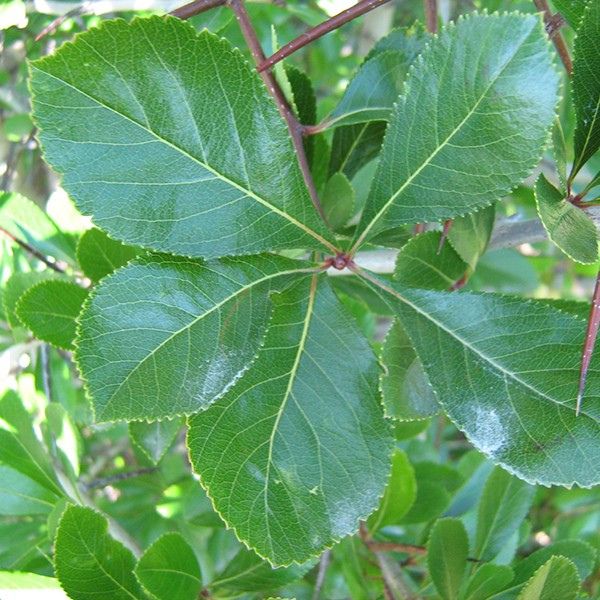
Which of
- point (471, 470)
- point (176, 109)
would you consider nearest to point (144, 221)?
point (176, 109)

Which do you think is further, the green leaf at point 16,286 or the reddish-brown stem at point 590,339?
the green leaf at point 16,286

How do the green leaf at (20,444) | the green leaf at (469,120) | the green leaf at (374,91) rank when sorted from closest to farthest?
the green leaf at (469,120) → the green leaf at (374,91) → the green leaf at (20,444)

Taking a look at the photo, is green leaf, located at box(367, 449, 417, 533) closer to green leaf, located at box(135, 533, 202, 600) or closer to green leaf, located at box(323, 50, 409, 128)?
green leaf, located at box(135, 533, 202, 600)

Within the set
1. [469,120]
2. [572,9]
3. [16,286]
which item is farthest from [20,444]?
[572,9]

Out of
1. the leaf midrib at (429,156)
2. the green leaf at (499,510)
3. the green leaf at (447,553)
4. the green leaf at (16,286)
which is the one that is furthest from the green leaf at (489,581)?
the green leaf at (16,286)

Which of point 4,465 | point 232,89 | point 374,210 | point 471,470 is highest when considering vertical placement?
point 232,89

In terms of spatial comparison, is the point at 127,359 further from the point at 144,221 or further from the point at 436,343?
the point at 436,343

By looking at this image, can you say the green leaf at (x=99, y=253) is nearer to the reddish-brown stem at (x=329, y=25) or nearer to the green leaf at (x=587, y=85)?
the reddish-brown stem at (x=329, y=25)
